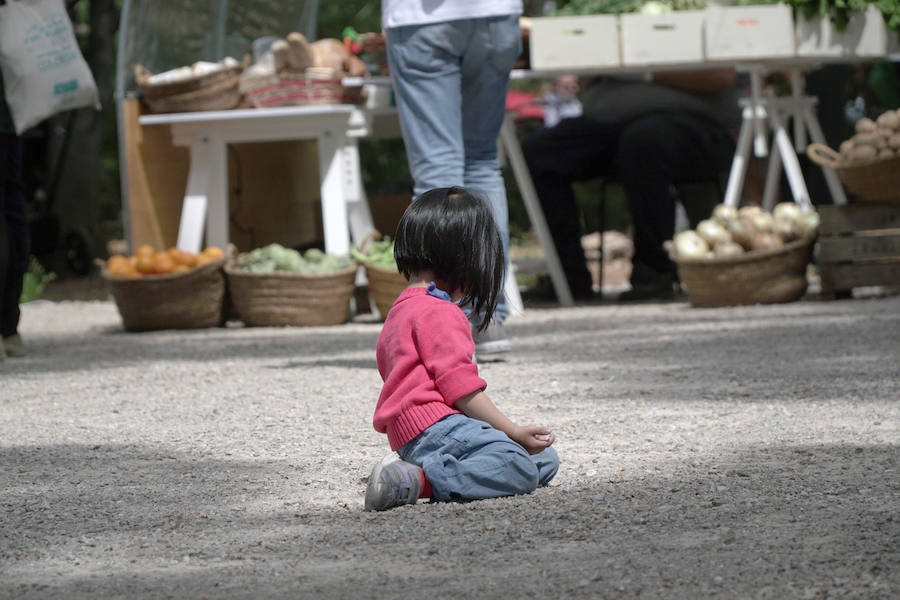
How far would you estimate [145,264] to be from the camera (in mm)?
6191

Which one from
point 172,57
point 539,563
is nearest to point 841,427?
point 539,563

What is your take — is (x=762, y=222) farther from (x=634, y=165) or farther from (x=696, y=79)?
(x=696, y=79)

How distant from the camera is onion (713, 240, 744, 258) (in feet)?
20.4

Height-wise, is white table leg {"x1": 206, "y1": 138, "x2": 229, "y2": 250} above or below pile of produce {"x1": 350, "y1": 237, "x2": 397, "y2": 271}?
above

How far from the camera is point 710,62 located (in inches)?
247

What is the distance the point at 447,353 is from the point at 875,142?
436 cm

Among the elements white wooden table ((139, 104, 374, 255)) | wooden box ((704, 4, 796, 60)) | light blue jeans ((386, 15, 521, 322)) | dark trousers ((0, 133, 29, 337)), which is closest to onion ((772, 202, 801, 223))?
wooden box ((704, 4, 796, 60))

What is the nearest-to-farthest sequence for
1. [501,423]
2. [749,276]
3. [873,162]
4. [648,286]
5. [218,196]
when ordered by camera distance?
[501,423], [873,162], [749,276], [218,196], [648,286]

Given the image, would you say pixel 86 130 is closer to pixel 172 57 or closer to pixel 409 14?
pixel 172 57

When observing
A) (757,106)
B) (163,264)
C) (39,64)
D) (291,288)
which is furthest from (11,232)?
(757,106)

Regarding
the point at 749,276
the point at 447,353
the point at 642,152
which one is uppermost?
the point at 447,353

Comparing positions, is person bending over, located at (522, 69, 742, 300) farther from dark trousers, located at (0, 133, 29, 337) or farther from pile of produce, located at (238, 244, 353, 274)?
dark trousers, located at (0, 133, 29, 337)

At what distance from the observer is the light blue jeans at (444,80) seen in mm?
4285

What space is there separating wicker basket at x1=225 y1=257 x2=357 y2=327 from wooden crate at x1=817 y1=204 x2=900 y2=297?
2.30 metres
